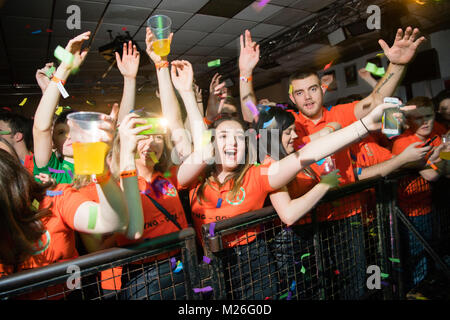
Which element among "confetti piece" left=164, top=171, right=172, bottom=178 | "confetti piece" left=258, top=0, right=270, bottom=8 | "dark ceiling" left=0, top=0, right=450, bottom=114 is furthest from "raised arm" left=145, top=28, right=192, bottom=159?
"confetti piece" left=258, top=0, right=270, bottom=8

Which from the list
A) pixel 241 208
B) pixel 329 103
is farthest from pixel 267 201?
pixel 329 103

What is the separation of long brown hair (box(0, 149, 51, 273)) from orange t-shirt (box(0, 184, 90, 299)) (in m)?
0.03

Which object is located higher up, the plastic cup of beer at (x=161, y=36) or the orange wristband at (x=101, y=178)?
the plastic cup of beer at (x=161, y=36)

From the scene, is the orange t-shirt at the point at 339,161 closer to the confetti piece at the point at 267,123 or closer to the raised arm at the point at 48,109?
the confetti piece at the point at 267,123

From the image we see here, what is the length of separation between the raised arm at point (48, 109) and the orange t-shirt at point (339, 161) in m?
1.70

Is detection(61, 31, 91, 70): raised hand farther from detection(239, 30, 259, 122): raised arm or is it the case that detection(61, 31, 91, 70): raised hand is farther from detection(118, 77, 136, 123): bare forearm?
detection(239, 30, 259, 122): raised arm

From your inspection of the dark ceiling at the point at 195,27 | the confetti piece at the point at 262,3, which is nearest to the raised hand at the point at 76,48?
the dark ceiling at the point at 195,27

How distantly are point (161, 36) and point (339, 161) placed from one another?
5.71 feet

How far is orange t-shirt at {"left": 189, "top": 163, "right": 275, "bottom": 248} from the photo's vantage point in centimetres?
144

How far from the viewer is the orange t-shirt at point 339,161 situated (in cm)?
164

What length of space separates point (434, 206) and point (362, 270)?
43.6 inches

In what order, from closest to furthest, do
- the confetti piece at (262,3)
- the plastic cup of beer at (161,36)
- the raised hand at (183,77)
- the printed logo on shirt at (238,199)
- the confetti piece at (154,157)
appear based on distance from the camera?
the printed logo on shirt at (238,199) < the confetti piece at (154,157) < the raised hand at (183,77) < the plastic cup of beer at (161,36) < the confetti piece at (262,3)
